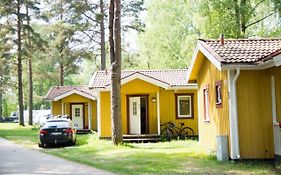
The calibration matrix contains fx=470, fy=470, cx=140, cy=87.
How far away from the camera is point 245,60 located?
14594mm

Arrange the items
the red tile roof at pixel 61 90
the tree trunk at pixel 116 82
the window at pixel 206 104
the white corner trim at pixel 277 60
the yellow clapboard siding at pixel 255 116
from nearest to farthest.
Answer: the white corner trim at pixel 277 60 < the yellow clapboard siding at pixel 255 116 < the window at pixel 206 104 < the tree trunk at pixel 116 82 < the red tile roof at pixel 61 90

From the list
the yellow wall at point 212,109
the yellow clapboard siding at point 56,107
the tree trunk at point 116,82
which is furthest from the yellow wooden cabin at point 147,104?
the yellow clapboard siding at point 56,107

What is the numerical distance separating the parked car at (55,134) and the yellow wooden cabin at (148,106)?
3.12 m

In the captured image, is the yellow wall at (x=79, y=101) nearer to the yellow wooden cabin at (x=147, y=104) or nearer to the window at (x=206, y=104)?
the yellow wooden cabin at (x=147, y=104)

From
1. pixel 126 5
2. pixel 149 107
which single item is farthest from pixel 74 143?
pixel 126 5

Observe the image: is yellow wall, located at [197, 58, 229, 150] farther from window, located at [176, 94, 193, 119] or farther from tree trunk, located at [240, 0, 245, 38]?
tree trunk, located at [240, 0, 245, 38]

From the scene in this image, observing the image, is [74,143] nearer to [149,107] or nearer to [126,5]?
[149,107]

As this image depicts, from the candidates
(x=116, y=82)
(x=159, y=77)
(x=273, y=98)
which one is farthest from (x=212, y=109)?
(x=159, y=77)

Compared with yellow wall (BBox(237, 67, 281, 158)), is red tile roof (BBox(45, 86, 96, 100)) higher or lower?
higher

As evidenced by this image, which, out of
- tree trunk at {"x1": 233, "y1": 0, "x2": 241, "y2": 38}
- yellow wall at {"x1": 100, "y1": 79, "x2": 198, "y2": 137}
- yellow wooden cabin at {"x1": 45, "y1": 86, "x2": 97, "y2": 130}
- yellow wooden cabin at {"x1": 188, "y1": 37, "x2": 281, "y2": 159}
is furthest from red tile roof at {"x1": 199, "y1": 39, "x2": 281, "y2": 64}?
yellow wooden cabin at {"x1": 45, "y1": 86, "x2": 97, "y2": 130}

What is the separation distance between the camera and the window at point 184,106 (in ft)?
90.2

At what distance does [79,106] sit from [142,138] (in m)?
12.6

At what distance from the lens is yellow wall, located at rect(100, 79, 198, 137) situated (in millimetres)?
26828

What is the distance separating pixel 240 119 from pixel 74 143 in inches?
465
